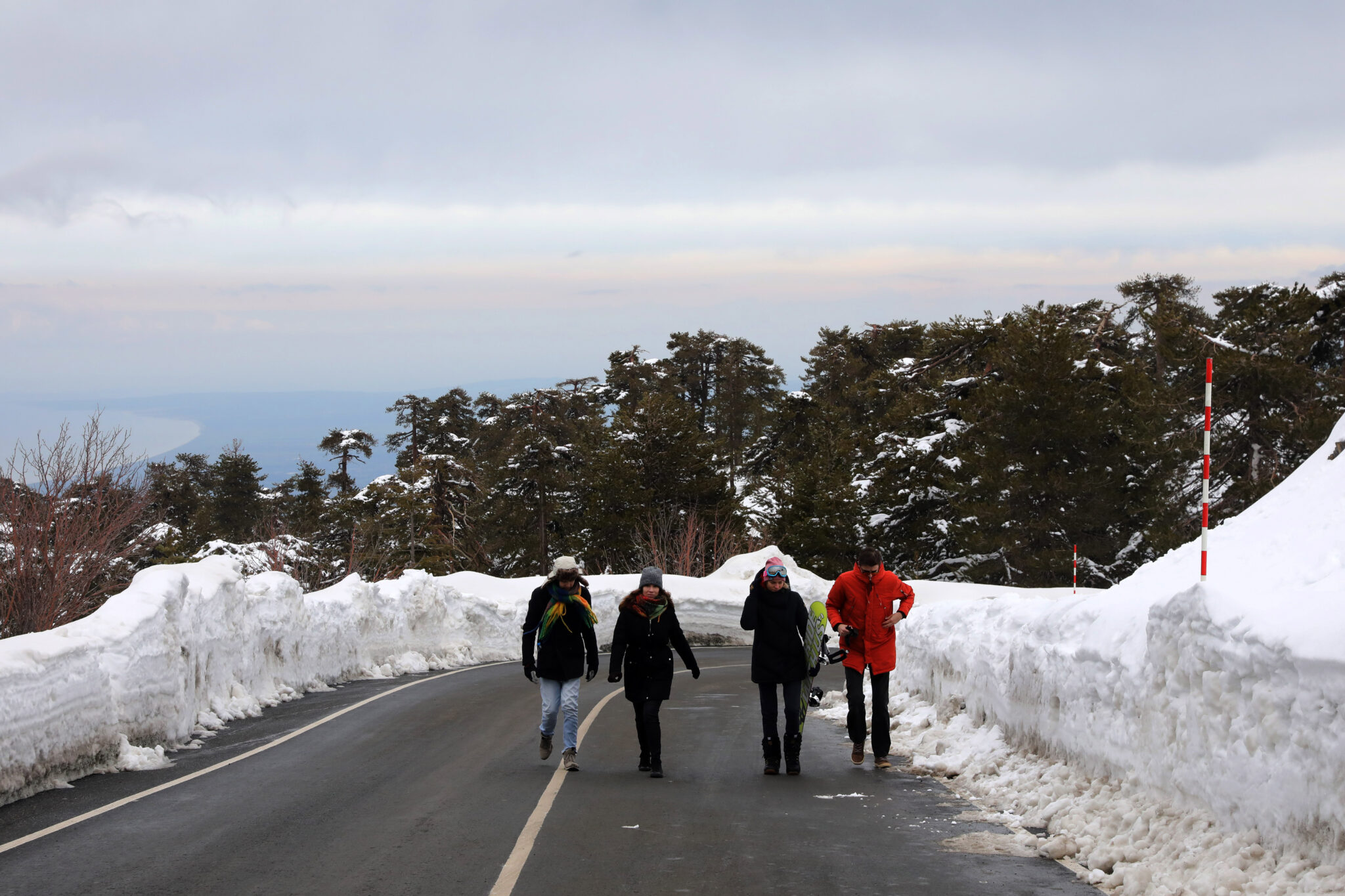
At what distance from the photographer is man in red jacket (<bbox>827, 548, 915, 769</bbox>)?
1019cm

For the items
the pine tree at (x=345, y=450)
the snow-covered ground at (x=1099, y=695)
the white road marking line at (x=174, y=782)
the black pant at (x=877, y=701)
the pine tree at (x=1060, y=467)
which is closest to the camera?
the snow-covered ground at (x=1099, y=695)

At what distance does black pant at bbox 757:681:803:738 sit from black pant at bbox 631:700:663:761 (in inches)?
36.2

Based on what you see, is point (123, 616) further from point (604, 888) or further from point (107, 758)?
point (604, 888)

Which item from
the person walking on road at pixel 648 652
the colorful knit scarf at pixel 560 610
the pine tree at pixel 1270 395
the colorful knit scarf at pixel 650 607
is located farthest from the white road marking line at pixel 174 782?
the pine tree at pixel 1270 395

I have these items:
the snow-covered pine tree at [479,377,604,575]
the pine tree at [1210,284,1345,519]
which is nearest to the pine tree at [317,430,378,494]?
the snow-covered pine tree at [479,377,604,575]

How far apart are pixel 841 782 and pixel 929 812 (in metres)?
1.30

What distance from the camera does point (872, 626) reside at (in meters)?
10.2

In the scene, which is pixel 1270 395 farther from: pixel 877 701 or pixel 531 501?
pixel 531 501

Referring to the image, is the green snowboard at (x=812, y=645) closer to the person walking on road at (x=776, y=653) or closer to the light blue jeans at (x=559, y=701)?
the person walking on road at (x=776, y=653)

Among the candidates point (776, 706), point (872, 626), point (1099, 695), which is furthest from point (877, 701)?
point (1099, 695)

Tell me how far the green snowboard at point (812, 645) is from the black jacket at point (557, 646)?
1870mm

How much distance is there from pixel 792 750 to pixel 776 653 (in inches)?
35.7

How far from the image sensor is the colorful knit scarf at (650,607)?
10000 mm

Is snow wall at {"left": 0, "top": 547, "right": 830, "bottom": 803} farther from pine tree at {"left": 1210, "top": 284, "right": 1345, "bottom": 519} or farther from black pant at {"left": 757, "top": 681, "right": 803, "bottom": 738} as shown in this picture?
pine tree at {"left": 1210, "top": 284, "right": 1345, "bottom": 519}
